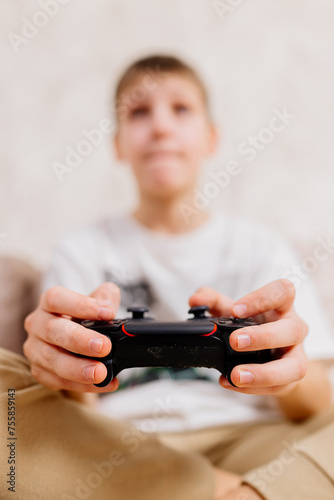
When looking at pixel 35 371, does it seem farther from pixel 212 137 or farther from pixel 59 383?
pixel 212 137

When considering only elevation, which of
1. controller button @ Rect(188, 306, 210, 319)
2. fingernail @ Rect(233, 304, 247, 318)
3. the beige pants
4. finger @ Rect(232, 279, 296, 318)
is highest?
finger @ Rect(232, 279, 296, 318)

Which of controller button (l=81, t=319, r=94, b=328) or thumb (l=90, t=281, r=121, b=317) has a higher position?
thumb (l=90, t=281, r=121, b=317)

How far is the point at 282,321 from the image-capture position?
0.34 m

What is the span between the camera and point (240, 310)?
1.12ft

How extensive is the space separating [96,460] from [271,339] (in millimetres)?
175

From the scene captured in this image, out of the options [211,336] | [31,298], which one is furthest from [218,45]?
[211,336]

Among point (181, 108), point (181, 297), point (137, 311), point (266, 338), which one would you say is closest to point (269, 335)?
point (266, 338)

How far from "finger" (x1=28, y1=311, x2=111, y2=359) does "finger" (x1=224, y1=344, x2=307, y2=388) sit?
92mm

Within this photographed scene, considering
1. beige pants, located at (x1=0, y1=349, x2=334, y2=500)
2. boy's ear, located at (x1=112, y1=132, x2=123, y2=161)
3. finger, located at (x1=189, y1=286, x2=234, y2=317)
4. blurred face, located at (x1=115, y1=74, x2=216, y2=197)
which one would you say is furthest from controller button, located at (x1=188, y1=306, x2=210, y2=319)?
boy's ear, located at (x1=112, y1=132, x2=123, y2=161)

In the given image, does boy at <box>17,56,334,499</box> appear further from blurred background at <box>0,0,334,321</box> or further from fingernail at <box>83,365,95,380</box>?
blurred background at <box>0,0,334,321</box>

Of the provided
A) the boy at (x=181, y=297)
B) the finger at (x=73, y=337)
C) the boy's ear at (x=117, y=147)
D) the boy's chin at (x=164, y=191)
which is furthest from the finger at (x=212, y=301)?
the boy's ear at (x=117, y=147)

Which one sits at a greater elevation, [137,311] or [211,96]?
[211,96]

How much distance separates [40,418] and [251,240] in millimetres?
421

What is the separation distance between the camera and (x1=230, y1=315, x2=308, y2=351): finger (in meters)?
0.31
